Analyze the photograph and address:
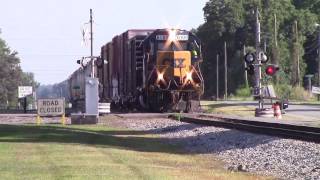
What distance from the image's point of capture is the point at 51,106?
35781 millimetres

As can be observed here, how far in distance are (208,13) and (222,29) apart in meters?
5.29

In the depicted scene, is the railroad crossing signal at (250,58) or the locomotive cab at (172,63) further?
the locomotive cab at (172,63)

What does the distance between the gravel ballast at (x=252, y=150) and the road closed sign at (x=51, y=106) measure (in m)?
8.40

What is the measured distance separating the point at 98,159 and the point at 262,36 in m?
89.2

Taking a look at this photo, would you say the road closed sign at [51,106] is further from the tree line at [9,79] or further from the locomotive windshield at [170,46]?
the tree line at [9,79]

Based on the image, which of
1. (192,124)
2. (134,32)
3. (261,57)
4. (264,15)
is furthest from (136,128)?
(264,15)

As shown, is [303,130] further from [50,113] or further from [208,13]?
[208,13]

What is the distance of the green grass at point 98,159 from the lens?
44.1 ft

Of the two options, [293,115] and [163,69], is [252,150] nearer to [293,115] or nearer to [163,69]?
[163,69]

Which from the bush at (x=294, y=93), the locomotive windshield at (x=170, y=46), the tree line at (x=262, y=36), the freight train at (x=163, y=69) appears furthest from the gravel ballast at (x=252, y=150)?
the tree line at (x=262, y=36)

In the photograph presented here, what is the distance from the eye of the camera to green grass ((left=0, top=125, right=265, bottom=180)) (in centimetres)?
1345

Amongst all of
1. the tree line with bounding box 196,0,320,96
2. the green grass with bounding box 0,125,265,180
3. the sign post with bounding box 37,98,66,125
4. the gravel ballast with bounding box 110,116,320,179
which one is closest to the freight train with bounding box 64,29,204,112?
the sign post with bounding box 37,98,66,125

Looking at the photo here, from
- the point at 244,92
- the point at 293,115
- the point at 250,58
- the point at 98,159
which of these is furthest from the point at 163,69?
the point at 244,92

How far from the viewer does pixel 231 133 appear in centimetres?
2441
